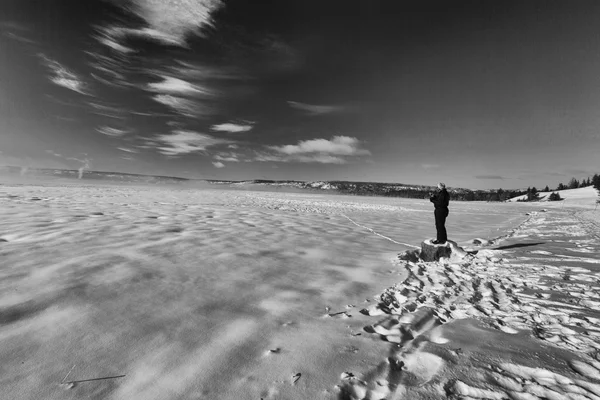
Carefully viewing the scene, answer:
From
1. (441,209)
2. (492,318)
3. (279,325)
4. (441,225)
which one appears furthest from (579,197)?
(279,325)

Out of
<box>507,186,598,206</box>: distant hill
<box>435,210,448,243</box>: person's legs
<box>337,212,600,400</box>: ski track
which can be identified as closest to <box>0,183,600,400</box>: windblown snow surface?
<box>337,212,600,400</box>: ski track

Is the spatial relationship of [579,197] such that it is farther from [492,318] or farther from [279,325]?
[279,325]

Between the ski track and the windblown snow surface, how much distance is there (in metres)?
0.02

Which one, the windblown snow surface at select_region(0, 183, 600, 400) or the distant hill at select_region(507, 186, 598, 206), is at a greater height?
the distant hill at select_region(507, 186, 598, 206)

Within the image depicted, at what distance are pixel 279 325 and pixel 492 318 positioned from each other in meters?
3.25

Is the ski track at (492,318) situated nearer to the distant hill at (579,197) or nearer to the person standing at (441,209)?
the person standing at (441,209)

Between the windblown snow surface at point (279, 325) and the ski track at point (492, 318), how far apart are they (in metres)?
0.02

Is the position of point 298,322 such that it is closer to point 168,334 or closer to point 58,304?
point 168,334

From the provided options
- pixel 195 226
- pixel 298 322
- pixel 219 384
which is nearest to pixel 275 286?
pixel 298 322

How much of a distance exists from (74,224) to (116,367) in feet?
27.1

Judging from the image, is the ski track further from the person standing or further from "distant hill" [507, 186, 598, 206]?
"distant hill" [507, 186, 598, 206]

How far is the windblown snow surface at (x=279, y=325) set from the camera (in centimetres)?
248

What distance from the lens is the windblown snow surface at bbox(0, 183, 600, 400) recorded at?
2.48 m

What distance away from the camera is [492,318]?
156 inches
